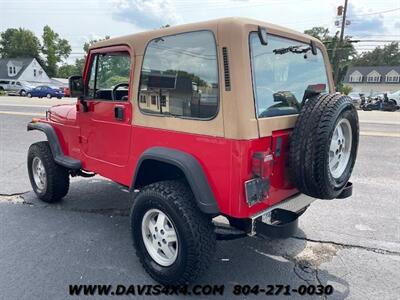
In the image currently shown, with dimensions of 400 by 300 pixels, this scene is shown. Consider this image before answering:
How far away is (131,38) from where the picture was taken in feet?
10.5

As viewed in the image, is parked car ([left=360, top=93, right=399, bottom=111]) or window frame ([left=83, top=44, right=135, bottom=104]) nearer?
window frame ([left=83, top=44, right=135, bottom=104])

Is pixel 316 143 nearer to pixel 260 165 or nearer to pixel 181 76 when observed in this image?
pixel 260 165

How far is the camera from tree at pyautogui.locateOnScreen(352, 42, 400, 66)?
79.4 metres

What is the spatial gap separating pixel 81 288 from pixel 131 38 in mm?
2293

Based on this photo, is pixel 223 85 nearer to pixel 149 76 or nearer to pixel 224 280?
pixel 149 76

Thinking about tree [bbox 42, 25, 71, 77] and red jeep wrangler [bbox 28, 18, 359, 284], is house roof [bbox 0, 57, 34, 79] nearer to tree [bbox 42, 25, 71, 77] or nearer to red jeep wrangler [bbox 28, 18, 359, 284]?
tree [bbox 42, 25, 71, 77]

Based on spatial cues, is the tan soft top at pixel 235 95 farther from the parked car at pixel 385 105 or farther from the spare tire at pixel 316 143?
the parked car at pixel 385 105

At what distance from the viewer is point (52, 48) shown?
2694 inches

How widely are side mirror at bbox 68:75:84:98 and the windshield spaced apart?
2.22 metres

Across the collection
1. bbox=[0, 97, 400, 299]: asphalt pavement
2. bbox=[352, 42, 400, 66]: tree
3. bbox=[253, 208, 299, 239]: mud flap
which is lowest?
bbox=[0, 97, 400, 299]: asphalt pavement

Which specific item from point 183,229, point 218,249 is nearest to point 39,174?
point 218,249

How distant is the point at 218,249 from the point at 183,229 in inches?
41.6

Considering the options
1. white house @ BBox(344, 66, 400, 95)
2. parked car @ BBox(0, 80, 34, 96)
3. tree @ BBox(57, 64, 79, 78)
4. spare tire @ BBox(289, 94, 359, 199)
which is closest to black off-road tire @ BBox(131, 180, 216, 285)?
spare tire @ BBox(289, 94, 359, 199)

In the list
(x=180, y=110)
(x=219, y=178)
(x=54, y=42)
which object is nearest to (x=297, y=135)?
(x=219, y=178)
